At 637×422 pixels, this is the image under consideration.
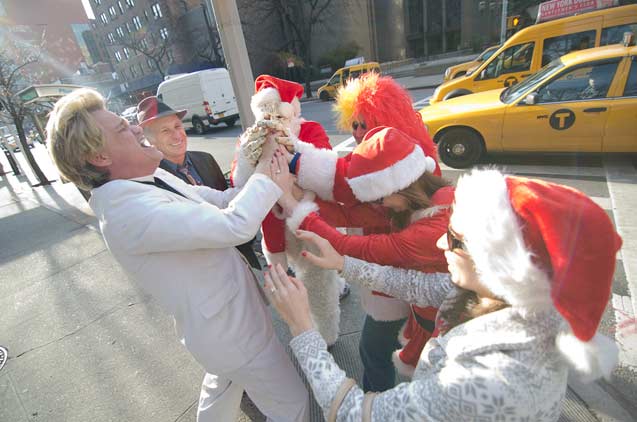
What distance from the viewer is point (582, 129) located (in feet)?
15.8

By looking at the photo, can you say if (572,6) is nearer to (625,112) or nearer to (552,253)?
(625,112)

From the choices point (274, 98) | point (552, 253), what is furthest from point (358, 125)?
point (552, 253)

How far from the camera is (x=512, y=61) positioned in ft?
25.3

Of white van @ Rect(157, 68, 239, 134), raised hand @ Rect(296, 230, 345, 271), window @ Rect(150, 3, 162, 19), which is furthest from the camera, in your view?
window @ Rect(150, 3, 162, 19)

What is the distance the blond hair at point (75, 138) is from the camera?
1.20 meters

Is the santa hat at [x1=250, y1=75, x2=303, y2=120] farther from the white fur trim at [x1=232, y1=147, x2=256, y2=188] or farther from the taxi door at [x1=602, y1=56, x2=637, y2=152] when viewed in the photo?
the taxi door at [x1=602, y1=56, x2=637, y2=152]

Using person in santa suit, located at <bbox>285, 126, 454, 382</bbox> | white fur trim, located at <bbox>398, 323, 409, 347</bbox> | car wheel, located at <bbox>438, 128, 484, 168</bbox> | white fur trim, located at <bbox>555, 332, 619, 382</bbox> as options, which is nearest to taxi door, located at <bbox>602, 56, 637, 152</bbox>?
car wheel, located at <bbox>438, 128, 484, 168</bbox>

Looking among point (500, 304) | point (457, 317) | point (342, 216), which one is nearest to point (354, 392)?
point (457, 317)

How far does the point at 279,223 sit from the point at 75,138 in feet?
3.68

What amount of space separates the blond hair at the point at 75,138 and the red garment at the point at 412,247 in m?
0.94

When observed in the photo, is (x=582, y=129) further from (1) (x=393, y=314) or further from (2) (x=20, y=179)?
(2) (x=20, y=179)

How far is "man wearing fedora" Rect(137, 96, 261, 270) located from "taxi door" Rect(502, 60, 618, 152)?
4998mm

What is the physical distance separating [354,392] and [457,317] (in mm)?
422

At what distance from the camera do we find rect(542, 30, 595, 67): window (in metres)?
6.86
